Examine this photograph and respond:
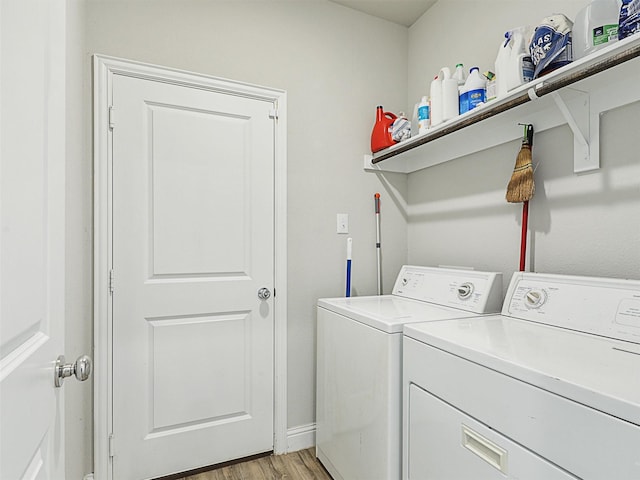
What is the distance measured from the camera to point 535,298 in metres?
1.40

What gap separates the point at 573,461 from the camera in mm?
775

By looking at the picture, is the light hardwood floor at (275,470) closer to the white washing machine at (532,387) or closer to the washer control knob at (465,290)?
the white washing machine at (532,387)

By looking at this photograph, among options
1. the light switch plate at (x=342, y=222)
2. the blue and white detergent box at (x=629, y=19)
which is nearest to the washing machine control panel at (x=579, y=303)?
the blue and white detergent box at (x=629, y=19)

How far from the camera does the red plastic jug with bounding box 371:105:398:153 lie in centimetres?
217

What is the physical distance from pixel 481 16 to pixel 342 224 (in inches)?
52.3

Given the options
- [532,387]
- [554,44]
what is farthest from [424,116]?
[532,387]

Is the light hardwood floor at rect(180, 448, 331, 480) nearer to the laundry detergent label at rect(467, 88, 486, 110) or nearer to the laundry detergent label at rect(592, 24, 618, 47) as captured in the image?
the laundry detergent label at rect(467, 88, 486, 110)

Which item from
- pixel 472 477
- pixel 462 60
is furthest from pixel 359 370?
pixel 462 60

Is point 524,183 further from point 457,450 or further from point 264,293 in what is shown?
point 264,293

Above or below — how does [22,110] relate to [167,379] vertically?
above

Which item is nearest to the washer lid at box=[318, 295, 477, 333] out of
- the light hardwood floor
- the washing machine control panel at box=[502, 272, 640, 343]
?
the washing machine control panel at box=[502, 272, 640, 343]

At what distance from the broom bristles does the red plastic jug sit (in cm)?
75

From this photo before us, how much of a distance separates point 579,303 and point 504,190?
0.69m

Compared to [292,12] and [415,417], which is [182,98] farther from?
[415,417]
